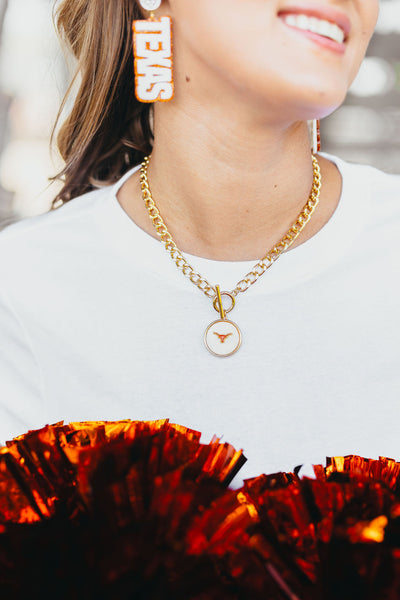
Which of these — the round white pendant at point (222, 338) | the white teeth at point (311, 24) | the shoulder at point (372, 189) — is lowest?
the round white pendant at point (222, 338)

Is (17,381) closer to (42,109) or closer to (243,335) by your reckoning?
(243,335)

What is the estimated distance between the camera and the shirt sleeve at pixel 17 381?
1072mm

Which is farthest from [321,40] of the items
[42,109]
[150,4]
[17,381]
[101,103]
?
[42,109]

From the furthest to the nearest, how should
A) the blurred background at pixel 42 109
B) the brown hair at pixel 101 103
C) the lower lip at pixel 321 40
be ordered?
the blurred background at pixel 42 109, the brown hair at pixel 101 103, the lower lip at pixel 321 40

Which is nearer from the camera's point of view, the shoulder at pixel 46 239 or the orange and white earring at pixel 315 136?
the shoulder at pixel 46 239

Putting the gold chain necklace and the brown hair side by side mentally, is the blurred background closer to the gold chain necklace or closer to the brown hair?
the brown hair

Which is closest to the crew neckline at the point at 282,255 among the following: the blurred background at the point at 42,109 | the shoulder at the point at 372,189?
the shoulder at the point at 372,189

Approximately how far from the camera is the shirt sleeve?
42.2 inches

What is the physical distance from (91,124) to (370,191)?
543 mm

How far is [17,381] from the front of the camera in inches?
43.0

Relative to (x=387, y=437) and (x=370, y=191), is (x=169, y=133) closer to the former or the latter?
(x=370, y=191)

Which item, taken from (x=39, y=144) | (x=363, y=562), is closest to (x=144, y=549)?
(x=363, y=562)

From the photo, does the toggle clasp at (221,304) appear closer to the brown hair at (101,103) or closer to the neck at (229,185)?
the neck at (229,185)

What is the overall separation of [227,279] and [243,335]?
10 cm
